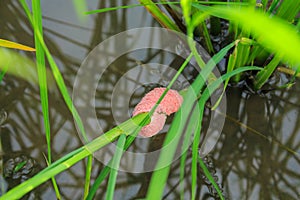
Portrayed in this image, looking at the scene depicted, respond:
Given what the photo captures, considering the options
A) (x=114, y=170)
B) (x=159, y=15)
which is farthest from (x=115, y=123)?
(x=114, y=170)

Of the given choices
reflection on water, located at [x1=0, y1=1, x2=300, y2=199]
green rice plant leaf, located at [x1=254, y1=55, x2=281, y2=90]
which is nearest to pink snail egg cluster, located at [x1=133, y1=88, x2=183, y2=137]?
reflection on water, located at [x1=0, y1=1, x2=300, y2=199]

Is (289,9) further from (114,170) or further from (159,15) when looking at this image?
(114,170)

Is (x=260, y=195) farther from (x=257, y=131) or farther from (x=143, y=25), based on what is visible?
(x=143, y=25)

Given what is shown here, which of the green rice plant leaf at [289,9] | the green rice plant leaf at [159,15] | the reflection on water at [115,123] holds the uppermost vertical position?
the green rice plant leaf at [289,9]

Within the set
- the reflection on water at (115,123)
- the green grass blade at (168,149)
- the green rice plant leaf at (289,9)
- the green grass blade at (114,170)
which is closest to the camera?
the green grass blade at (168,149)

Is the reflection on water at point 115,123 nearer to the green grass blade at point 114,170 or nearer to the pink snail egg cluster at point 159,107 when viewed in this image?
the pink snail egg cluster at point 159,107

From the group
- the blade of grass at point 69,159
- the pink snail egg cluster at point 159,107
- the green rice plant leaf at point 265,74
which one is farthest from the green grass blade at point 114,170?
the green rice plant leaf at point 265,74

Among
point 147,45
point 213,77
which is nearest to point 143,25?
point 147,45
